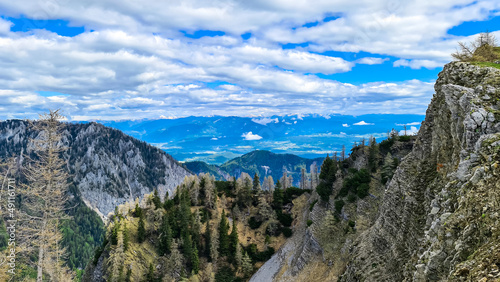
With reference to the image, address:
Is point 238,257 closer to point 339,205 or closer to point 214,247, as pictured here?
point 214,247

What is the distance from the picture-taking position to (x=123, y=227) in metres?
75.8

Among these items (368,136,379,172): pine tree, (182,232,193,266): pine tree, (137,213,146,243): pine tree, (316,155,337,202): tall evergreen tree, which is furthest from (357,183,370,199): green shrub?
(137,213,146,243): pine tree

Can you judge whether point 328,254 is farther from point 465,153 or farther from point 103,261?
point 103,261

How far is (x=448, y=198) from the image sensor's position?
48.0 feet

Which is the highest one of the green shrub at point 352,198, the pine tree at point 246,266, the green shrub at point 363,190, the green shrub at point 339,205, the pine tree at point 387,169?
the pine tree at point 387,169

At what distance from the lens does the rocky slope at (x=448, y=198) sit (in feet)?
35.9

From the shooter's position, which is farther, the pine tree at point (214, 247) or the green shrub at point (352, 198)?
the pine tree at point (214, 247)

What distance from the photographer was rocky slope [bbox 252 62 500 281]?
1095cm

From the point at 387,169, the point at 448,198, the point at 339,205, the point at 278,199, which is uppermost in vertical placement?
the point at 448,198

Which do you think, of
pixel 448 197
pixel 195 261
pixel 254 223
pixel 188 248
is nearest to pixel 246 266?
pixel 195 261

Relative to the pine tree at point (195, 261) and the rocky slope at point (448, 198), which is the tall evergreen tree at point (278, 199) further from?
the rocky slope at point (448, 198)

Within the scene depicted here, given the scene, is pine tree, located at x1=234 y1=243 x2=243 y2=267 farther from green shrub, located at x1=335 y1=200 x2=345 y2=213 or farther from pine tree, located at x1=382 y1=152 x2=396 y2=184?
pine tree, located at x1=382 y1=152 x2=396 y2=184

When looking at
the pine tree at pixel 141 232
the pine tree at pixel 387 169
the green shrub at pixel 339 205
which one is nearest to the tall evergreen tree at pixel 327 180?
the green shrub at pixel 339 205

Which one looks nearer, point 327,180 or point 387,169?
point 387,169
